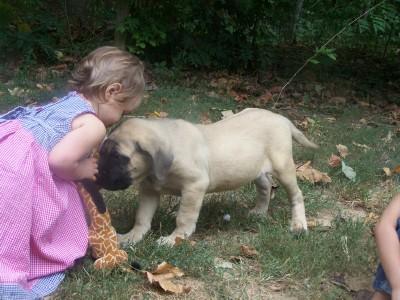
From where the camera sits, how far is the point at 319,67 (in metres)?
10.4

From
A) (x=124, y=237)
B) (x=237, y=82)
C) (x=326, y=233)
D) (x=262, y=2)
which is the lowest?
(x=237, y=82)

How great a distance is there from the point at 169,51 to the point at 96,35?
4.75 ft

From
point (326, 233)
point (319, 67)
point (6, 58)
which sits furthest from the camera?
point (319, 67)

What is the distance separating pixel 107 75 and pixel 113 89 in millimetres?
83

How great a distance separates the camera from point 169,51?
9.31 meters

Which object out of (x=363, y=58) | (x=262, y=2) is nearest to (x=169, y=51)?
(x=262, y=2)

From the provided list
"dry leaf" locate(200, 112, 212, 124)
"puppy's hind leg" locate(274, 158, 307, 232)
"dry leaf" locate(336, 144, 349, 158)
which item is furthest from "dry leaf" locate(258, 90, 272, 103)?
"puppy's hind leg" locate(274, 158, 307, 232)

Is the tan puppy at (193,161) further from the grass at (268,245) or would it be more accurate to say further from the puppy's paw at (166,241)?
the grass at (268,245)

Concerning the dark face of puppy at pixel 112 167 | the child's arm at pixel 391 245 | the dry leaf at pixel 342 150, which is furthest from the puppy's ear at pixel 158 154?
the dry leaf at pixel 342 150

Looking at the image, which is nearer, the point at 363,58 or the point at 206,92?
the point at 206,92

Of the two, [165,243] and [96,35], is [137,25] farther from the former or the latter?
[165,243]

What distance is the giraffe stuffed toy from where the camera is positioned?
334cm

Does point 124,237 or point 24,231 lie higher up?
point 24,231

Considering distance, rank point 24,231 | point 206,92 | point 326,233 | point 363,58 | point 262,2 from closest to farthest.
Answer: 1. point 24,231
2. point 326,233
3. point 206,92
4. point 262,2
5. point 363,58
